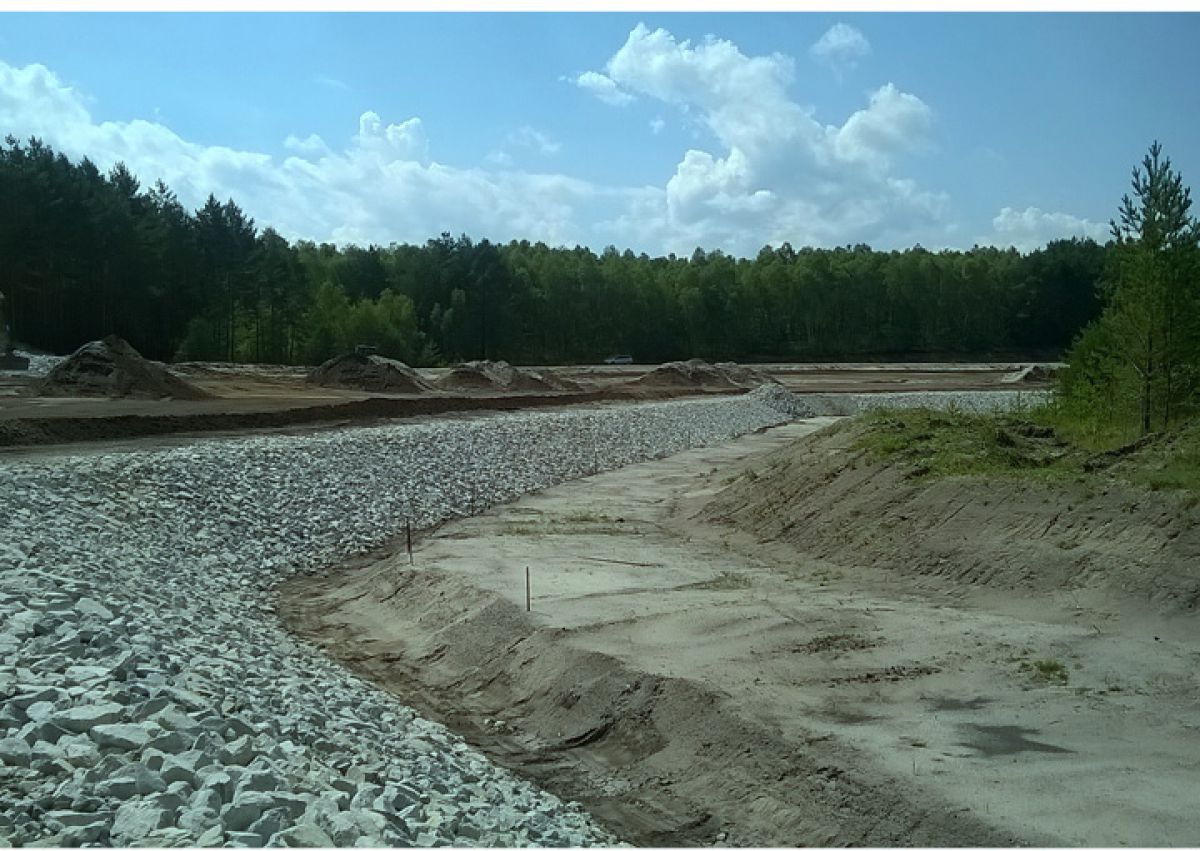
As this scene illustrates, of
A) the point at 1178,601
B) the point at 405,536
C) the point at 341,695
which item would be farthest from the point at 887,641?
the point at 405,536

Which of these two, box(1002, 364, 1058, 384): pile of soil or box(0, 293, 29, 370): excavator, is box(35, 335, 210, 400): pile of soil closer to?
box(0, 293, 29, 370): excavator

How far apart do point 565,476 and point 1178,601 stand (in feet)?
64.8

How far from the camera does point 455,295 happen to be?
318 ft

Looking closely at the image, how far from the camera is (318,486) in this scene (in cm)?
2225

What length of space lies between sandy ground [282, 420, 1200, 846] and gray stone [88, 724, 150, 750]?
3.18 meters

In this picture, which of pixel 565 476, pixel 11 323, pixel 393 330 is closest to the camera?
pixel 565 476

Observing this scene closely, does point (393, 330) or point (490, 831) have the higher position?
point (393, 330)

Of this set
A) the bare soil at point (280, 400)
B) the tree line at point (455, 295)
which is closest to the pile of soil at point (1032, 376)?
the bare soil at point (280, 400)

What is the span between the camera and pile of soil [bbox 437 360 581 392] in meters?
58.1

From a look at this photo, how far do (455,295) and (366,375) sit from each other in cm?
4384

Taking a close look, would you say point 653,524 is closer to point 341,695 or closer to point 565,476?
point 565,476

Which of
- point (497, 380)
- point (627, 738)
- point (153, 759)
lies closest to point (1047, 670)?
point (627, 738)

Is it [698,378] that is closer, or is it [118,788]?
[118,788]

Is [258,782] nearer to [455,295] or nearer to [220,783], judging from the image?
[220,783]
